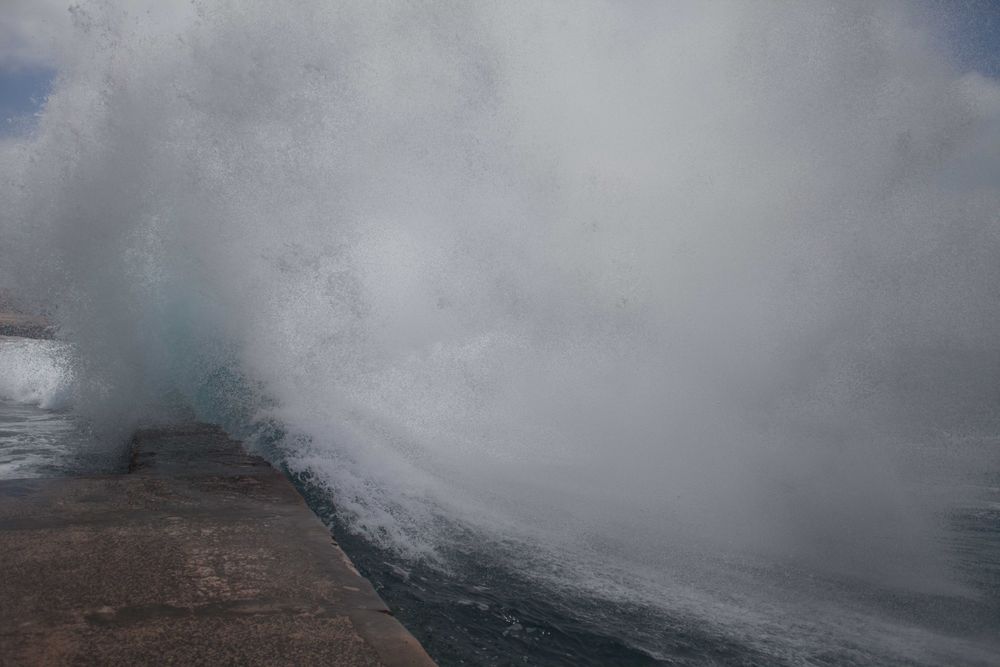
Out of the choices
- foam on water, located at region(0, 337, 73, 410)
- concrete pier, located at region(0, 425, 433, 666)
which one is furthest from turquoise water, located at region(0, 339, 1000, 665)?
foam on water, located at region(0, 337, 73, 410)

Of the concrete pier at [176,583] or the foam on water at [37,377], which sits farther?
the foam on water at [37,377]

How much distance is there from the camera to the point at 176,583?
7.40 feet

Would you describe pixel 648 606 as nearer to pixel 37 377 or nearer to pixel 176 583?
pixel 176 583

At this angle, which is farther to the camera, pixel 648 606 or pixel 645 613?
pixel 648 606

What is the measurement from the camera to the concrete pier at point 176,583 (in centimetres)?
184

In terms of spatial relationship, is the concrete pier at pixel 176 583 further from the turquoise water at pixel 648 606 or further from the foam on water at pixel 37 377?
the foam on water at pixel 37 377

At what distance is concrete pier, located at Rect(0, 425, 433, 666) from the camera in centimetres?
184

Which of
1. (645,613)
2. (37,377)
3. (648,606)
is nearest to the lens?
(645,613)

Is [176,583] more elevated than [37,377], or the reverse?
[37,377]

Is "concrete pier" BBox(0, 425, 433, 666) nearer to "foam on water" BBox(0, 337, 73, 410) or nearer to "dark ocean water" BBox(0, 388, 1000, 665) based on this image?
"dark ocean water" BBox(0, 388, 1000, 665)

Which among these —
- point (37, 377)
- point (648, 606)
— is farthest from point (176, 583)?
point (37, 377)

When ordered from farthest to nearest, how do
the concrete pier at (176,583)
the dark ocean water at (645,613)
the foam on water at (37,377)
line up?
the foam on water at (37,377) < the dark ocean water at (645,613) < the concrete pier at (176,583)

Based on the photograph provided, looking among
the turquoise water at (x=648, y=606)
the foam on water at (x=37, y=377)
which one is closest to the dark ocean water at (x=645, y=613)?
the turquoise water at (x=648, y=606)

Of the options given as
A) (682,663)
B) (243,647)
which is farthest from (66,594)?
(682,663)
